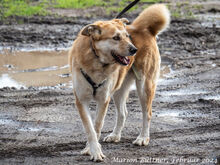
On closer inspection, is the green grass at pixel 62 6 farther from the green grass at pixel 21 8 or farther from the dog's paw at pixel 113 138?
the dog's paw at pixel 113 138

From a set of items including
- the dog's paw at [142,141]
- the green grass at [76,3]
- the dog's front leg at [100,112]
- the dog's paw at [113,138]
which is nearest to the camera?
the dog's front leg at [100,112]

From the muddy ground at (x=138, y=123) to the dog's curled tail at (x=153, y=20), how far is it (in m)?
1.55

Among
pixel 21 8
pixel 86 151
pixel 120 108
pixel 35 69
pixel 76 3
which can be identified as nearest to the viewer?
pixel 86 151

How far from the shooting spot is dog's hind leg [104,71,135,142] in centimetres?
601

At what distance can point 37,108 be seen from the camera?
748 centimetres

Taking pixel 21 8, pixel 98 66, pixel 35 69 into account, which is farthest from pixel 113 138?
pixel 21 8

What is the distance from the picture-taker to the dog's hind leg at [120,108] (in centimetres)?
601

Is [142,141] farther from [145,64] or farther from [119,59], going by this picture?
[119,59]

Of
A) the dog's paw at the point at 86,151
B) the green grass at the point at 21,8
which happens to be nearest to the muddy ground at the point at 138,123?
the dog's paw at the point at 86,151

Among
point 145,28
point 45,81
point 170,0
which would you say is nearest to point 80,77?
point 145,28

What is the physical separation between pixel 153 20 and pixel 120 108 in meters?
1.33

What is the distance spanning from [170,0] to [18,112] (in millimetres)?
14084

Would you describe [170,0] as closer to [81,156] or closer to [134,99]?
[134,99]

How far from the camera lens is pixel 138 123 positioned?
6.80 metres
